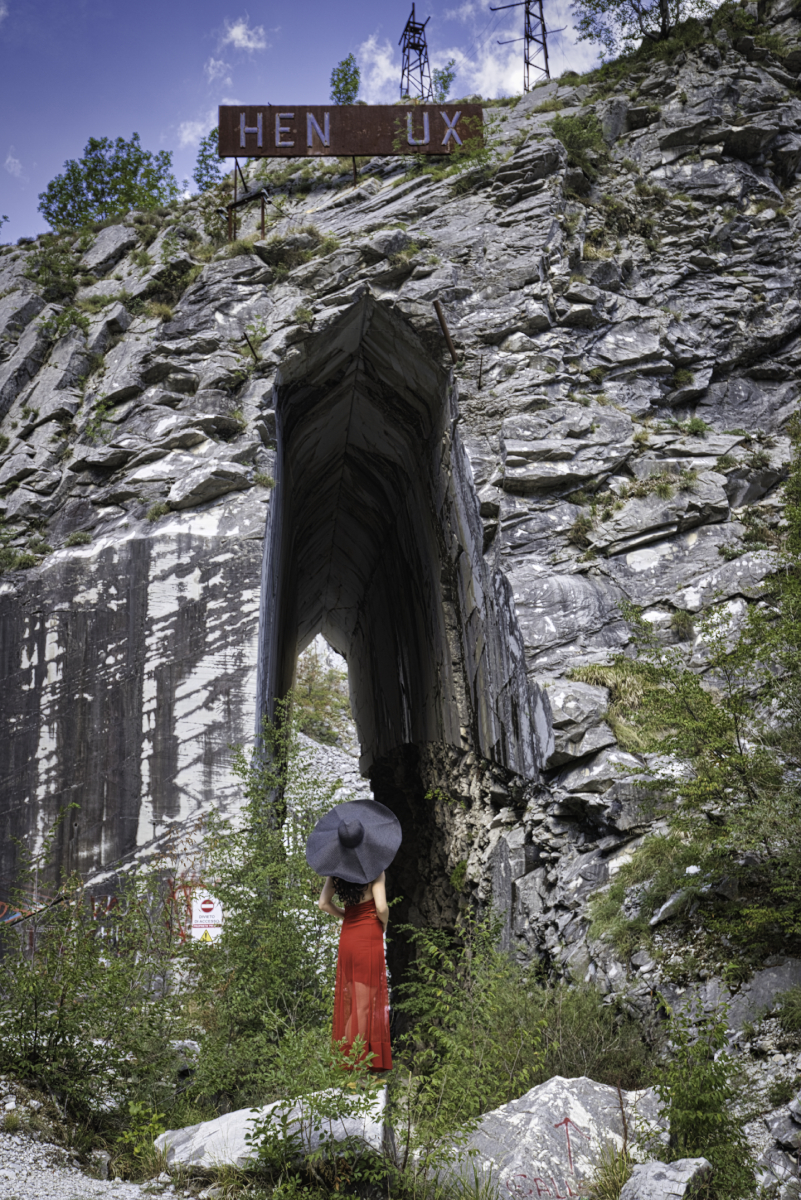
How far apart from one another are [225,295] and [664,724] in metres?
10.3

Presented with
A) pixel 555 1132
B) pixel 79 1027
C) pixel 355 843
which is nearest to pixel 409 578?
pixel 355 843

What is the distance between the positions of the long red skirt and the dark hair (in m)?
0.05

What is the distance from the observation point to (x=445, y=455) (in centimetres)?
1198

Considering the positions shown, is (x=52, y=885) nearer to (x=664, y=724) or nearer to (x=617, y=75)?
(x=664, y=724)

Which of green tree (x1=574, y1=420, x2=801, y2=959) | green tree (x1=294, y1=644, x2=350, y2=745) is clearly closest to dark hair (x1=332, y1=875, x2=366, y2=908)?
green tree (x1=574, y1=420, x2=801, y2=959)

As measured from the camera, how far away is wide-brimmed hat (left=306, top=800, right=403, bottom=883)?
4.53 m

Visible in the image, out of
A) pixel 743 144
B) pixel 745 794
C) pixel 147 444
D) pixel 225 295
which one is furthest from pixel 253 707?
pixel 743 144

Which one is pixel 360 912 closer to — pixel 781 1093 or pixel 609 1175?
pixel 609 1175

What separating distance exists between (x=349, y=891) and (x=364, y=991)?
530 millimetres

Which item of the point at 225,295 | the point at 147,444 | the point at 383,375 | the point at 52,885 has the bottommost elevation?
the point at 52,885

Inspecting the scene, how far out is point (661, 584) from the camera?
9344 millimetres

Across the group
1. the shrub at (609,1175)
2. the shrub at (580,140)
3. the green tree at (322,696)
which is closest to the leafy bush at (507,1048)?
the shrub at (609,1175)

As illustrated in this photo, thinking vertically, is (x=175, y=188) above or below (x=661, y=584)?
above

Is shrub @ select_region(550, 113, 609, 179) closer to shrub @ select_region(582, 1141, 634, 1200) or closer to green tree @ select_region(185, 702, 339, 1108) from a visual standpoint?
green tree @ select_region(185, 702, 339, 1108)
